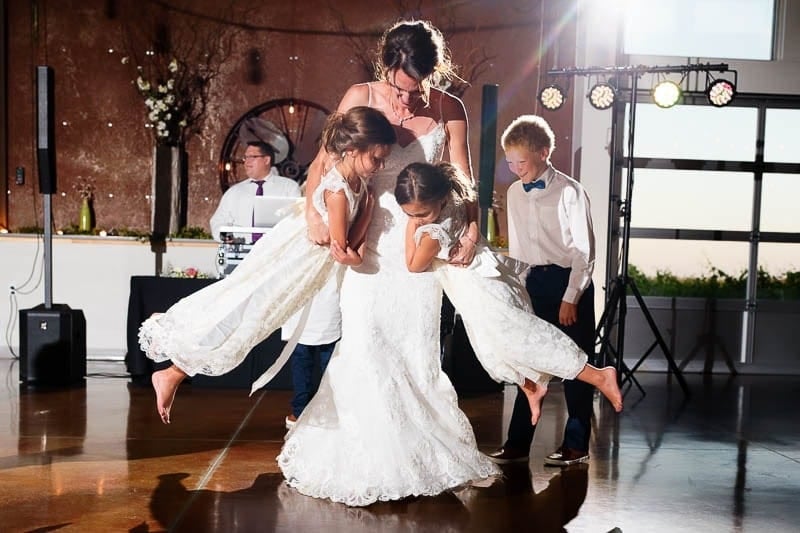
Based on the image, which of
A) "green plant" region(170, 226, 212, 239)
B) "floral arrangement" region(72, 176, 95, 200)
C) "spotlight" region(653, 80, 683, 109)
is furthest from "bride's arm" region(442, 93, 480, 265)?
"floral arrangement" region(72, 176, 95, 200)

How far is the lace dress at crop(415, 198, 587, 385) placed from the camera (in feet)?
9.97

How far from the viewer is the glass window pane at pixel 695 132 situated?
7.33 m

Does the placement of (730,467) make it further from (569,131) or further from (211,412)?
(569,131)

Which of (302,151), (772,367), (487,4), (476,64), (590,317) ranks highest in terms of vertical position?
(487,4)

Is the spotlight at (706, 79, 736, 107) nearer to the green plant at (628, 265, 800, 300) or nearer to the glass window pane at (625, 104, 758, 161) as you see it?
the glass window pane at (625, 104, 758, 161)

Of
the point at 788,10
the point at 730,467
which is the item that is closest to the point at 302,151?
the point at 788,10

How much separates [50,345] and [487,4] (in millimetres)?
4872

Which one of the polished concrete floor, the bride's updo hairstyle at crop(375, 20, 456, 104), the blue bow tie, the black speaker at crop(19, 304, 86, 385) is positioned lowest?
the polished concrete floor

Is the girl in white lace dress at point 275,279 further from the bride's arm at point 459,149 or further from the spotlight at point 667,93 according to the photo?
the spotlight at point 667,93

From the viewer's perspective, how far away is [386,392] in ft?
10.1

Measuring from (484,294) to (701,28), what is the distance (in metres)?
5.31

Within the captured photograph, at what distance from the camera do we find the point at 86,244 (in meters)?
6.95

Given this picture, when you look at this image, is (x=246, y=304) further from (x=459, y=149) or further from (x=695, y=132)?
(x=695, y=132)

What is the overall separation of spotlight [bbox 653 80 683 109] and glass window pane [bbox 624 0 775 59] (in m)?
1.22
